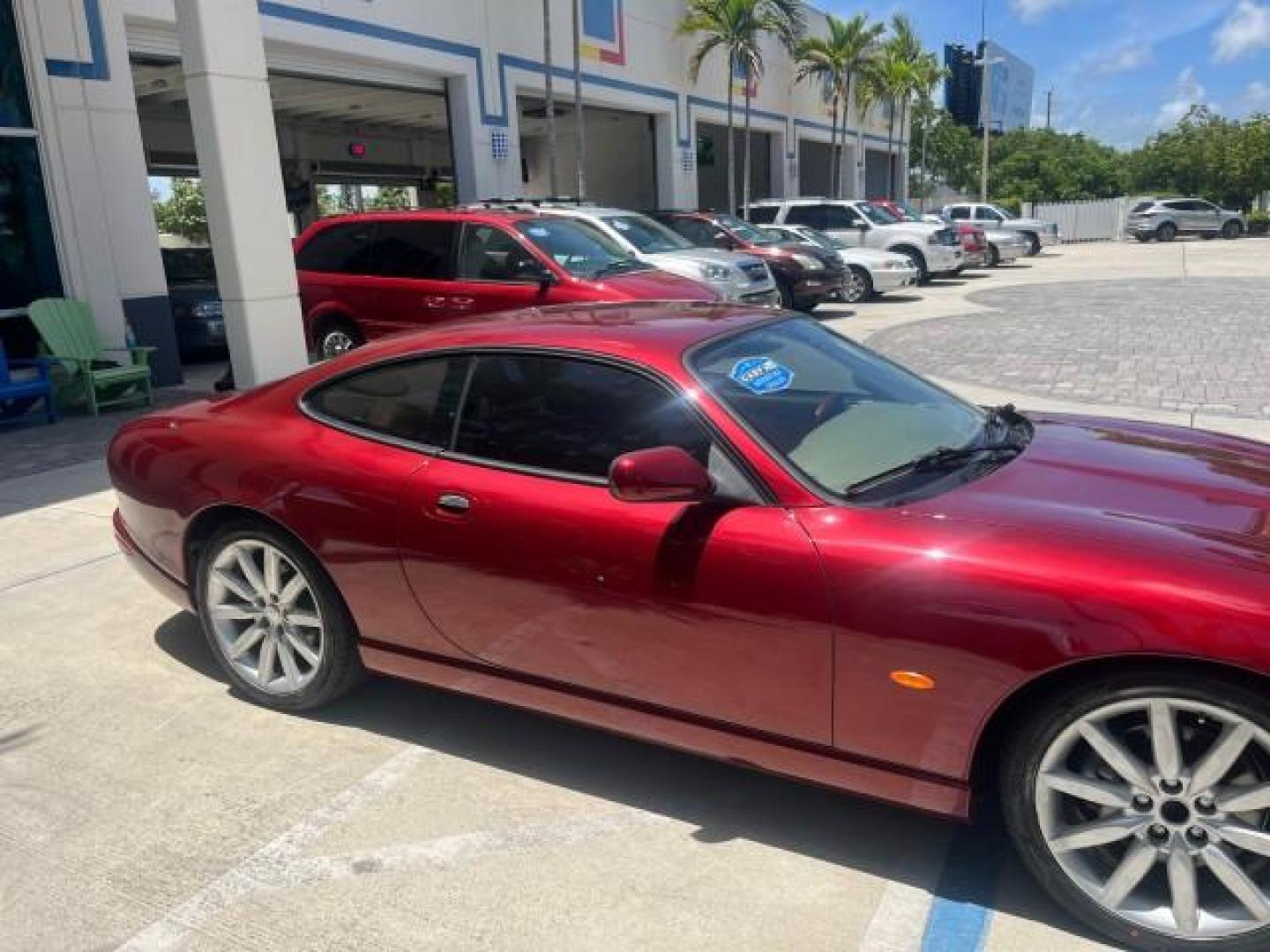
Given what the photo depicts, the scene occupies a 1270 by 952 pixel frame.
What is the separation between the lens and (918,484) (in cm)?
285

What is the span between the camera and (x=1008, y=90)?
6475 centimetres

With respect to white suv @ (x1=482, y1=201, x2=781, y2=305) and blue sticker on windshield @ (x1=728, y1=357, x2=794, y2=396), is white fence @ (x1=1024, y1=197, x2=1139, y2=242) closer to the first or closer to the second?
white suv @ (x1=482, y1=201, x2=781, y2=305)

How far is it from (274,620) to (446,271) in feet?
20.9

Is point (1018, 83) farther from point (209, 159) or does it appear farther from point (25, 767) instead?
point (25, 767)

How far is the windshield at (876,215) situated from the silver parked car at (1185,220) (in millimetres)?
22412

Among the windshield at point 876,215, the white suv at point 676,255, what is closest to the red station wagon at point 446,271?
the white suv at point 676,255

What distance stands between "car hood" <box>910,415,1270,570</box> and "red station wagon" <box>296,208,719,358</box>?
19.6 ft

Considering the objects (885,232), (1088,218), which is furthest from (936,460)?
(1088,218)

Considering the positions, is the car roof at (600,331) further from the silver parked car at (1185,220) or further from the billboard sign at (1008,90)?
the billboard sign at (1008,90)

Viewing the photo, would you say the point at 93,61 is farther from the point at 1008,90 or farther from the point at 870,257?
the point at 1008,90

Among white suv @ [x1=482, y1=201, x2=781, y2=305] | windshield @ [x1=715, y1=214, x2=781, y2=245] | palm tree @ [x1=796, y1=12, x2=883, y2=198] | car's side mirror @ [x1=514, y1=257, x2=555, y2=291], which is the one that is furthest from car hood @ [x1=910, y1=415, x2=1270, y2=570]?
palm tree @ [x1=796, y1=12, x2=883, y2=198]

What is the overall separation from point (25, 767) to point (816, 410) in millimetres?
2880

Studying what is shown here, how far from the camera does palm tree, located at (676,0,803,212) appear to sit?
22266mm

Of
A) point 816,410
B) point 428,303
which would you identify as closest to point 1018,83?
point 428,303
